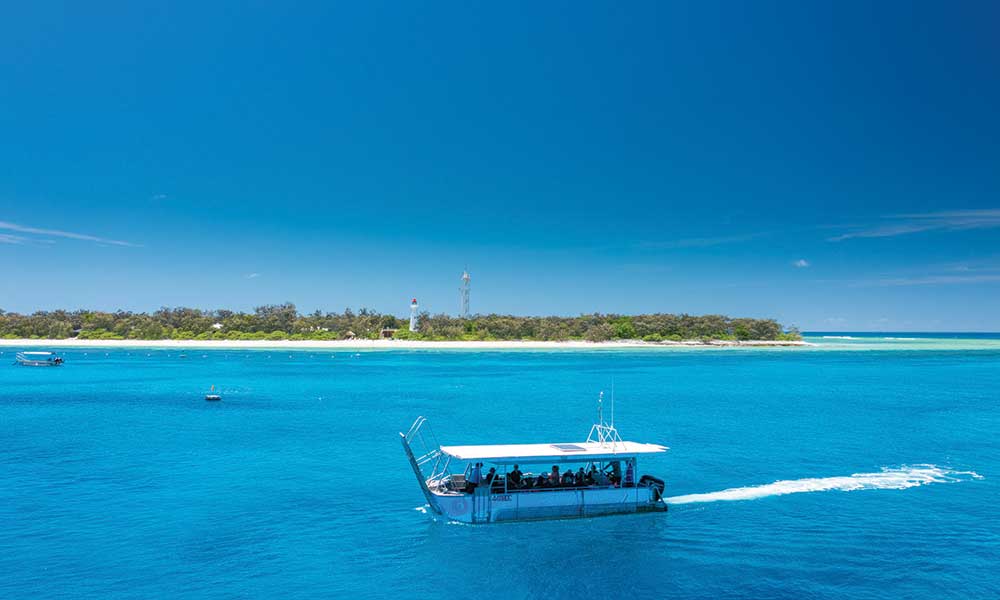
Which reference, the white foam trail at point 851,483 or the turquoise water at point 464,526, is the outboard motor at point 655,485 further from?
the white foam trail at point 851,483

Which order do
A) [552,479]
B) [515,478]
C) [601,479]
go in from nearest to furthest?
1. [515,478]
2. [552,479]
3. [601,479]

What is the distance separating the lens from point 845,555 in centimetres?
2373

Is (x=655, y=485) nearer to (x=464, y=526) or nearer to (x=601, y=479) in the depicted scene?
(x=601, y=479)

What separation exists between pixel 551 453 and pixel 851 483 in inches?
665

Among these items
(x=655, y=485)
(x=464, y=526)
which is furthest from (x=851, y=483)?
(x=464, y=526)

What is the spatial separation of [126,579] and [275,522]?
21.4 ft

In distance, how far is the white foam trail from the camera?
31.6 metres

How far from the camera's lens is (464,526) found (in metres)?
27.1

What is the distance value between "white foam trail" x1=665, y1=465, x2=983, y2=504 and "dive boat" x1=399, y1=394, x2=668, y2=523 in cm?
331

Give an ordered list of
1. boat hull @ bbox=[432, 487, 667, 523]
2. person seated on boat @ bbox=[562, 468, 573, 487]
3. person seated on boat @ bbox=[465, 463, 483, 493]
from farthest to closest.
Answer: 1. person seated on boat @ bbox=[562, 468, 573, 487]
2. person seated on boat @ bbox=[465, 463, 483, 493]
3. boat hull @ bbox=[432, 487, 667, 523]

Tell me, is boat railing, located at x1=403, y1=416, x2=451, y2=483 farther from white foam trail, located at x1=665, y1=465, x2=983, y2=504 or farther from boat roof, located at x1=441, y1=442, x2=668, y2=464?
white foam trail, located at x1=665, y1=465, x2=983, y2=504

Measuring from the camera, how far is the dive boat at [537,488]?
27.2 meters

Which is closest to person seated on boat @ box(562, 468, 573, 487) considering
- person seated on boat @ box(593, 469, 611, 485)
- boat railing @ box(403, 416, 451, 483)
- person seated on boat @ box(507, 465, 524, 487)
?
person seated on boat @ box(593, 469, 611, 485)

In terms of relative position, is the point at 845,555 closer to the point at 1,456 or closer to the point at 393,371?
the point at 1,456
